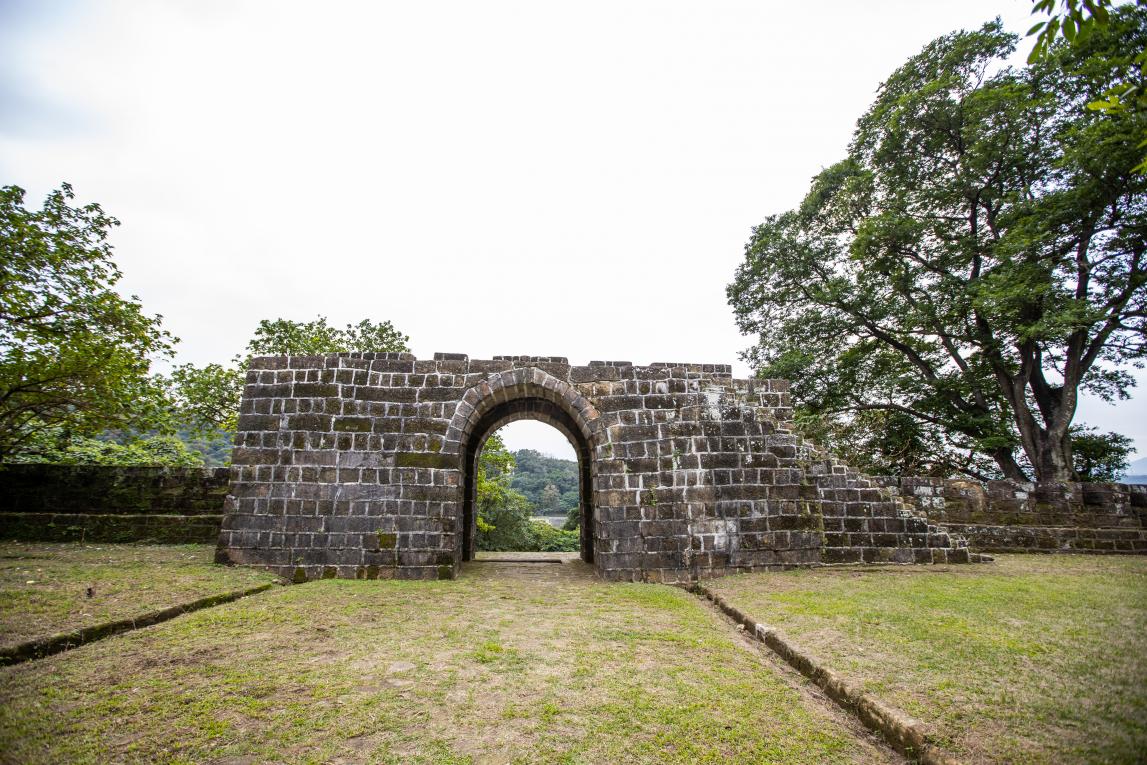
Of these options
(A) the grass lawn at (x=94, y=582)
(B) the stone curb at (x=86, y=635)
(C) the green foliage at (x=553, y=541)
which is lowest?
(C) the green foliage at (x=553, y=541)

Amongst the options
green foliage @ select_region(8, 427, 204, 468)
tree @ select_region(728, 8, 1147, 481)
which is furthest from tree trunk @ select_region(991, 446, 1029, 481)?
green foliage @ select_region(8, 427, 204, 468)

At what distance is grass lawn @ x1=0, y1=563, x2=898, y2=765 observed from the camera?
2.37 m

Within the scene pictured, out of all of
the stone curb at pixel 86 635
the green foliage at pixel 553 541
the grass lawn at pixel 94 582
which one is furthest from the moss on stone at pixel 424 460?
the green foliage at pixel 553 541

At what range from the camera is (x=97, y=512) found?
8.84m

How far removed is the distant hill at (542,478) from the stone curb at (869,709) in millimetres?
34463

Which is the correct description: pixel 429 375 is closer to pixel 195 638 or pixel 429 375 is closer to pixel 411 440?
pixel 411 440

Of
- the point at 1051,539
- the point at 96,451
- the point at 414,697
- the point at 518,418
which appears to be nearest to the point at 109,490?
the point at 96,451

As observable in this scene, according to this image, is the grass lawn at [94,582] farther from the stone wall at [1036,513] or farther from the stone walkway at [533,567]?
the stone wall at [1036,513]

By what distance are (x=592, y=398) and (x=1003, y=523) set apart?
8.95 meters

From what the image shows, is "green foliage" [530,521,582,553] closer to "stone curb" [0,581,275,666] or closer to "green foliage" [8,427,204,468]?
"green foliage" [8,427,204,468]

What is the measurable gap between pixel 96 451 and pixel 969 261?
25309mm

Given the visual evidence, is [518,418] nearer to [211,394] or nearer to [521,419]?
[521,419]

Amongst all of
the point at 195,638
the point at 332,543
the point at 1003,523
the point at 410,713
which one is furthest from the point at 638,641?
the point at 1003,523

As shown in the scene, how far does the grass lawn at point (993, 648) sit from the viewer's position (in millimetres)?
2146
